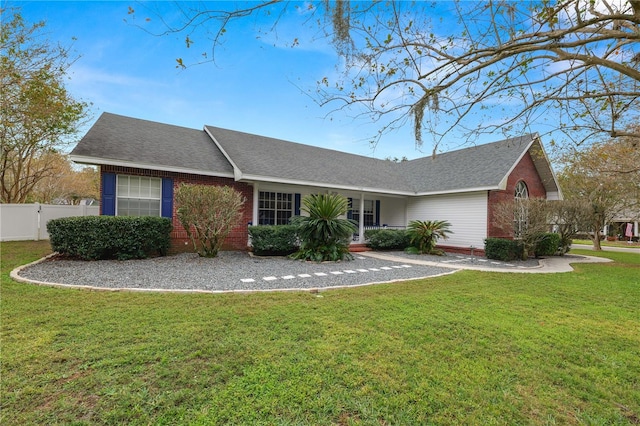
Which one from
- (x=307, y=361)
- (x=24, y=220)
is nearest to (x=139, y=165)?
(x=24, y=220)

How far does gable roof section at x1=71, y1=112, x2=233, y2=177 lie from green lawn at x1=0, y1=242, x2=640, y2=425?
5543 millimetres

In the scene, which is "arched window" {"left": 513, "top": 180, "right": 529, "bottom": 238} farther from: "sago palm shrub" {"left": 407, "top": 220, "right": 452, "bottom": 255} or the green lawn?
the green lawn

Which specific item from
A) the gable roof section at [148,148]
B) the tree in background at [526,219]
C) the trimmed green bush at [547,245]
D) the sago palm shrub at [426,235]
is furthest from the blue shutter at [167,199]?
the trimmed green bush at [547,245]

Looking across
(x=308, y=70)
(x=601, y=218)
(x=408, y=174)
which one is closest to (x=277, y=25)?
(x=308, y=70)

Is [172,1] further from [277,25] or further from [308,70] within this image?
[308,70]

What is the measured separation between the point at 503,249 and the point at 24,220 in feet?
71.2

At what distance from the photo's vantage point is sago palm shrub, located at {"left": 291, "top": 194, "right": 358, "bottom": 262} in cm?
979

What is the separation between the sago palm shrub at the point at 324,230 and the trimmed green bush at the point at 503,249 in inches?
252

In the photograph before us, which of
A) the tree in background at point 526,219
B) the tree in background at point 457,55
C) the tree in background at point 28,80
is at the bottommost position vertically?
the tree in background at point 526,219

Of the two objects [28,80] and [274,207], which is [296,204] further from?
[28,80]

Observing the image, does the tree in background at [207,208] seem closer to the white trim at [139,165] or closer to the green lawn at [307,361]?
the white trim at [139,165]

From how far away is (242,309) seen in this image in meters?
4.54

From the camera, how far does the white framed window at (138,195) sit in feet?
32.6

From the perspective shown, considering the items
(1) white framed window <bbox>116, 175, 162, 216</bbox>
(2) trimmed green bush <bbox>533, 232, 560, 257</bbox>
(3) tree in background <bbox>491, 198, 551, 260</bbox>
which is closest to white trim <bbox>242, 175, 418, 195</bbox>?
(1) white framed window <bbox>116, 175, 162, 216</bbox>
